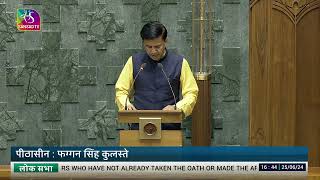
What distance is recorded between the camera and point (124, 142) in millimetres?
3482

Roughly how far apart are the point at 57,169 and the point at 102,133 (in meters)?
2.69

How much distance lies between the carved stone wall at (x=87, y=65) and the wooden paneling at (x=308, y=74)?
19.7 inches

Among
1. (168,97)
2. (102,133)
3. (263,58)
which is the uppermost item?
(263,58)

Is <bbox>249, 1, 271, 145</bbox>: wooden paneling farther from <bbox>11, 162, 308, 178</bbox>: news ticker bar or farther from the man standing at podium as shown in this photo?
<bbox>11, 162, 308, 178</bbox>: news ticker bar

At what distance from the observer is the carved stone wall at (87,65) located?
5.20m

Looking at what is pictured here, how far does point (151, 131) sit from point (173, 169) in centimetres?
97

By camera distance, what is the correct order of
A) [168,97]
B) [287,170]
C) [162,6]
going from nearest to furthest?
[287,170]
[168,97]
[162,6]

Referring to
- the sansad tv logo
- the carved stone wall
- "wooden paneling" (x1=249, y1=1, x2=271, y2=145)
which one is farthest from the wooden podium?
the sansad tv logo

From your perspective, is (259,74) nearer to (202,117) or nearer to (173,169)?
(202,117)

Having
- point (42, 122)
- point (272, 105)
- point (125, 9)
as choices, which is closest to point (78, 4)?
point (125, 9)

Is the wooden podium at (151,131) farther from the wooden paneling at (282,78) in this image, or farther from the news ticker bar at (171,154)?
the wooden paneling at (282,78)

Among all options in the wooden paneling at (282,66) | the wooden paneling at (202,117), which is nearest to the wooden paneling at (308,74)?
the wooden paneling at (282,66)

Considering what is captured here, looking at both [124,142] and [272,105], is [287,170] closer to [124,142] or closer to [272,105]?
[124,142]

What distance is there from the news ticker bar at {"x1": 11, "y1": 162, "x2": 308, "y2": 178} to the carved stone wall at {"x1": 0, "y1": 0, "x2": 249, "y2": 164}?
2.64 meters
